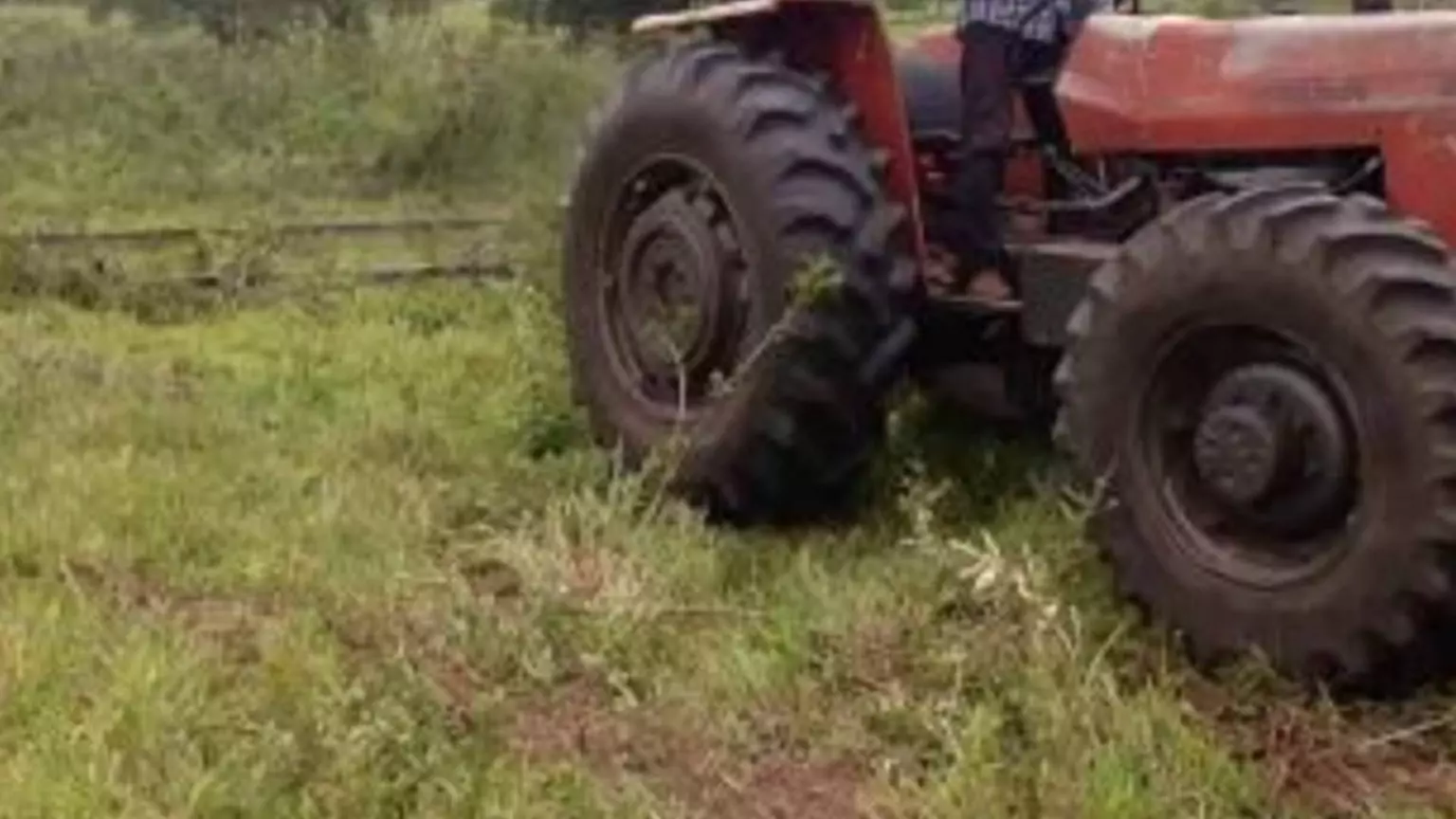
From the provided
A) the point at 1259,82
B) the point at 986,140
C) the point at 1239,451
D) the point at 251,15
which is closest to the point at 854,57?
the point at 986,140

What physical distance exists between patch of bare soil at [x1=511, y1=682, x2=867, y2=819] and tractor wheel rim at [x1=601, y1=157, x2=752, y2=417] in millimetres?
1758

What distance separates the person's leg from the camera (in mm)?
6598

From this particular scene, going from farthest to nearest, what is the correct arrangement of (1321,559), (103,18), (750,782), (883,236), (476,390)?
1. (103,18)
2. (476,390)
3. (883,236)
4. (1321,559)
5. (750,782)

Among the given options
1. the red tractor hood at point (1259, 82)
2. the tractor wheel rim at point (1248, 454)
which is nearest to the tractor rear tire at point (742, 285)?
the red tractor hood at point (1259, 82)

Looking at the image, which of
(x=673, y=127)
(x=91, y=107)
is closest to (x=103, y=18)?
(x=91, y=107)

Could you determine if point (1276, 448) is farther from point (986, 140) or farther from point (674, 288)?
point (674, 288)

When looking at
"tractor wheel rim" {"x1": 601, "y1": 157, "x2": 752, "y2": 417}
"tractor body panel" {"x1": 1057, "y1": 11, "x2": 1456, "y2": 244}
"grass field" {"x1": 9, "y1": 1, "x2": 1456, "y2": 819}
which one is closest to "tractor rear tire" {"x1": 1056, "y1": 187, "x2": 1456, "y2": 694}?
"grass field" {"x1": 9, "y1": 1, "x2": 1456, "y2": 819}

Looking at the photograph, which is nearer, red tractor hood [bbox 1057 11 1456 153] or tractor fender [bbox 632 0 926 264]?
red tractor hood [bbox 1057 11 1456 153]

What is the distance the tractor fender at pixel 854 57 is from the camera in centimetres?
675

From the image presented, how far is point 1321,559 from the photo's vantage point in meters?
5.16

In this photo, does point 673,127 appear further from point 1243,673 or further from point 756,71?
point 1243,673

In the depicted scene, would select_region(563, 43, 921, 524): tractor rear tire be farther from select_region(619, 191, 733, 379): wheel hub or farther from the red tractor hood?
the red tractor hood

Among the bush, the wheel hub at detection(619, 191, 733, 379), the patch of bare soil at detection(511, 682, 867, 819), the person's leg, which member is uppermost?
the person's leg

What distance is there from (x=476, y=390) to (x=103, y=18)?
42.1 metres
